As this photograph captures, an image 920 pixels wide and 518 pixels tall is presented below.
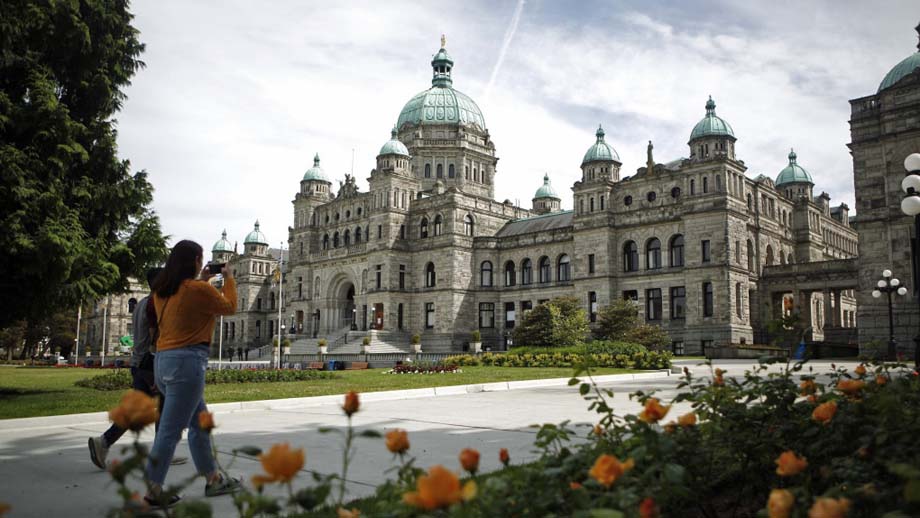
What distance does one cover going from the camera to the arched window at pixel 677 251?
47562 mm

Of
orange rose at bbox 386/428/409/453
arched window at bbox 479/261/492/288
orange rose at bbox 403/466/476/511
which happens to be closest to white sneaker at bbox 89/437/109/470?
orange rose at bbox 386/428/409/453

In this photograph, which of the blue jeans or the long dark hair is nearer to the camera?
the blue jeans

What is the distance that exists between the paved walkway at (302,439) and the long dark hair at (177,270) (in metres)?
1.30

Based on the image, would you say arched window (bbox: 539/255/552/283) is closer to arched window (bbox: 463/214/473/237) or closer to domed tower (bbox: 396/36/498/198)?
arched window (bbox: 463/214/473/237)

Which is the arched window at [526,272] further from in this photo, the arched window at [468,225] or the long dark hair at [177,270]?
the long dark hair at [177,270]

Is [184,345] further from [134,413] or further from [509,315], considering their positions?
[509,315]

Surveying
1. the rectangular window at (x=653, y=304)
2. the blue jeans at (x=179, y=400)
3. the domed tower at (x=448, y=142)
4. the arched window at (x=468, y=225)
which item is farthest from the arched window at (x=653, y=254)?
the blue jeans at (x=179, y=400)

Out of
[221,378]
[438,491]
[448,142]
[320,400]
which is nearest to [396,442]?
[438,491]

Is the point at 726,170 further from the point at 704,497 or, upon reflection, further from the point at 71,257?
the point at 704,497

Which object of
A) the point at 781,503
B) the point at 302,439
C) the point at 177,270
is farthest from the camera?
the point at 302,439

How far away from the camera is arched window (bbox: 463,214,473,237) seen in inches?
2347

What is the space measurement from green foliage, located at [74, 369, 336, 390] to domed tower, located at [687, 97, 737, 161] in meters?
32.9

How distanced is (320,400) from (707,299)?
3517 centimetres

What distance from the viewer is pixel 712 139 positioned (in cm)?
4803
